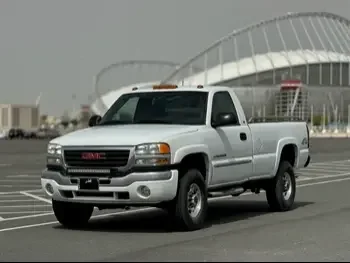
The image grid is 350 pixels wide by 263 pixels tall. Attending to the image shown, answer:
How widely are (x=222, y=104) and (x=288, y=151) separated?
94.4 inches

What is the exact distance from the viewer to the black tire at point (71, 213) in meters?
11.4

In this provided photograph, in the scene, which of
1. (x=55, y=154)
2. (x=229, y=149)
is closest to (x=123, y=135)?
(x=55, y=154)

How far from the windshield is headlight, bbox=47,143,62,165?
4.55 ft

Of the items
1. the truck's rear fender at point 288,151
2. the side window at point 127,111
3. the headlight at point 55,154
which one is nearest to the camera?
the headlight at point 55,154

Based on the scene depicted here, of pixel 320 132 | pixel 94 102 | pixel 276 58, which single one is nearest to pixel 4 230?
pixel 320 132

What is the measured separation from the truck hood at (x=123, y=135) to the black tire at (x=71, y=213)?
99 centimetres

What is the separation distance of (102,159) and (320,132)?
107628 mm

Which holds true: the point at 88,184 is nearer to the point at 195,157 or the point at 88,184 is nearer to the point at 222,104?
the point at 195,157

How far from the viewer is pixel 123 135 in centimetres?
1071

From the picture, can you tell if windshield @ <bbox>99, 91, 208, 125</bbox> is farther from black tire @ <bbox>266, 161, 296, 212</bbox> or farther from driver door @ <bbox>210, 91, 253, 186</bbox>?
black tire @ <bbox>266, 161, 296, 212</bbox>

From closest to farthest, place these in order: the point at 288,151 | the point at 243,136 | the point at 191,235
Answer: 1. the point at 191,235
2. the point at 243,136
3. the point at 288,151

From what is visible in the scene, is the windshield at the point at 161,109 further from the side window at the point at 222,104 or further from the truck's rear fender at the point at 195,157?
the truck's rear fender at the point at 195,157

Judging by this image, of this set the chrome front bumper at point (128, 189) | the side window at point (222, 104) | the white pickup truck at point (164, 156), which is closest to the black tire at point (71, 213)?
the white pickup truck at point (164, 156)

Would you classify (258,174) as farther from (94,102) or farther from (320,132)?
(94,102)
